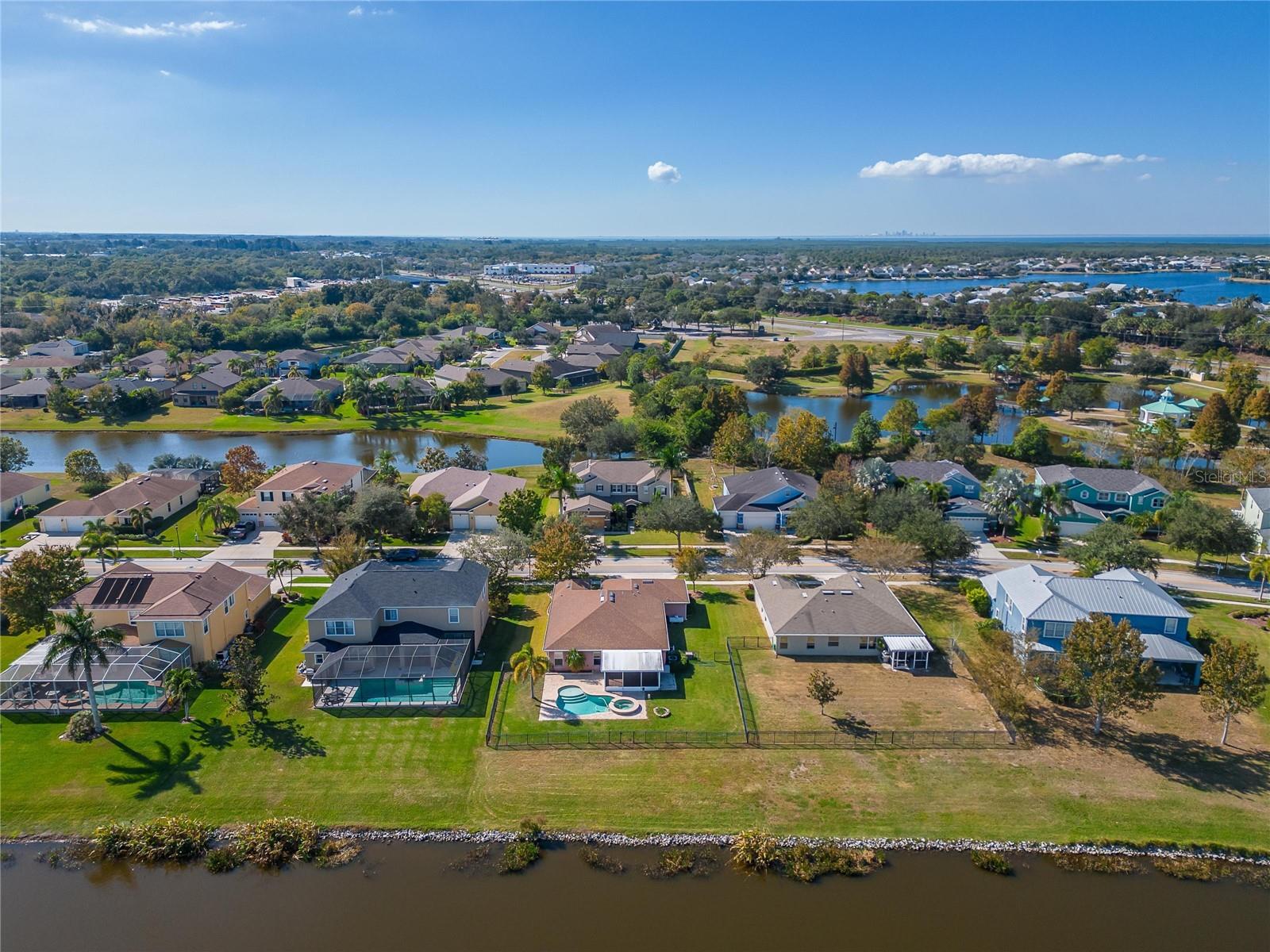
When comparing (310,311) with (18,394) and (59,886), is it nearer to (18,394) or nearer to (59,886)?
(18,394)

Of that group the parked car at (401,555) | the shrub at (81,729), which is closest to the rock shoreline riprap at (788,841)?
the shrub at (81,729)

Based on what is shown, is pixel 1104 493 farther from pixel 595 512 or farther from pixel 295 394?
pixel 295 394

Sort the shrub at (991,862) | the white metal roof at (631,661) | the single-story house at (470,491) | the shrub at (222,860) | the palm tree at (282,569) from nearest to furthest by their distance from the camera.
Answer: the shrub at (991,862), the shrub at (222,860), the white metal roof at (631,661), the palm tree at (282,569), the single-story house at (470,491)

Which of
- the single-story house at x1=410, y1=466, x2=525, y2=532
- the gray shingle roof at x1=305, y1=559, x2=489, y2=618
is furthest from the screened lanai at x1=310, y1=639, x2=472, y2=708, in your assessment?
the single-story house at x1=410, y1=466, x2=525, y2=532

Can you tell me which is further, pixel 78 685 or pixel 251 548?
pixel 251 548

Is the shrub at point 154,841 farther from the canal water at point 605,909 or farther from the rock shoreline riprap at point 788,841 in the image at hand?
the rock shoreline riprap at point 788,841

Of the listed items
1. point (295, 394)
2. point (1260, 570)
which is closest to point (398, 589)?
point (1260, 570)
